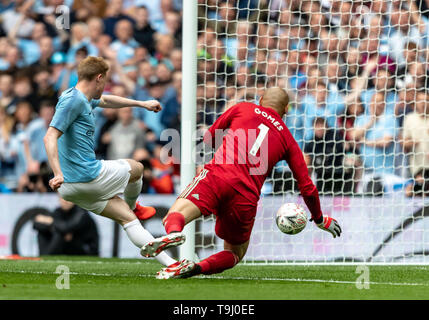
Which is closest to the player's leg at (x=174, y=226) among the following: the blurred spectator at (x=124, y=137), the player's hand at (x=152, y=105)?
the player's hand at (x=152, y=105)

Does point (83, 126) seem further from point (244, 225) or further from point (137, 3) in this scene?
point (137, 3)

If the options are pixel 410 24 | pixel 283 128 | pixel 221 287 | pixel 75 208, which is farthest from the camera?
pixel 75 208

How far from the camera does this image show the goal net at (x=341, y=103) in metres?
10.5

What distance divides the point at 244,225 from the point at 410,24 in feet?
15.2

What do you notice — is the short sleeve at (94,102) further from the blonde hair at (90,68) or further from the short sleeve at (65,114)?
the short sleeve at (65,114)

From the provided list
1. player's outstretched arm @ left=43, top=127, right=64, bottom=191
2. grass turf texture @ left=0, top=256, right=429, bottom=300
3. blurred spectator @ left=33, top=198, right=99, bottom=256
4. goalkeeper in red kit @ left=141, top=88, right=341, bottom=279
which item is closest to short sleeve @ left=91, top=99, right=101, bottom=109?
player's outstretched arm @ left=43, top=127, right=64, bottom=191

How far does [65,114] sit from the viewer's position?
22.9 ft

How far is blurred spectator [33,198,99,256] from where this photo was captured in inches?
436

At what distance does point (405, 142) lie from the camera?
10.6 m

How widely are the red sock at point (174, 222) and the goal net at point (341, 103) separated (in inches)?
156

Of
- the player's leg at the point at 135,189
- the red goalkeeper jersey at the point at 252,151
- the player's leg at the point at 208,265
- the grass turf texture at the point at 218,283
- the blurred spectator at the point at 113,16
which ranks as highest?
the blurred spectator at the point at 113,16

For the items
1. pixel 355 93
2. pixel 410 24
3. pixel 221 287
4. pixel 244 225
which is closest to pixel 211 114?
pixel 355 93

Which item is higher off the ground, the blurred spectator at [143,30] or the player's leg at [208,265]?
the blurred spectator at [143,30]

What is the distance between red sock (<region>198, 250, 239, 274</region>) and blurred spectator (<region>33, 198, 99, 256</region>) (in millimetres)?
4327
